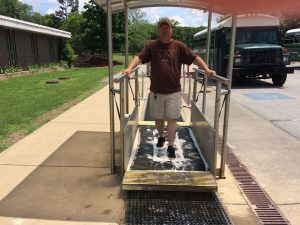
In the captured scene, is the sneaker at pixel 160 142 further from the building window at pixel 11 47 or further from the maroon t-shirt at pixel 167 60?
the building window at pixel 11 47

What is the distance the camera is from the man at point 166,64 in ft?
14.0

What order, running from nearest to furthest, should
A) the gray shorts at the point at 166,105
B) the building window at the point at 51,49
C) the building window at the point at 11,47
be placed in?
the gray shorts at the point at 166,105 < the building window at the point at 11,47 < the building window at the point at 51,49

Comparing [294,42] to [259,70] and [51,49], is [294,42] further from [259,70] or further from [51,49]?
[51,49]

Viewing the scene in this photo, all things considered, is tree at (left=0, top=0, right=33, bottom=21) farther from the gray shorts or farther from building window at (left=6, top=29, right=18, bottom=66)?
the gray shorts

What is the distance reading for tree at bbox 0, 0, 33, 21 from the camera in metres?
90.9

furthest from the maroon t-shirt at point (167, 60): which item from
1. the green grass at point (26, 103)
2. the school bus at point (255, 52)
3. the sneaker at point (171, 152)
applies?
the school bus at point (255, 52)

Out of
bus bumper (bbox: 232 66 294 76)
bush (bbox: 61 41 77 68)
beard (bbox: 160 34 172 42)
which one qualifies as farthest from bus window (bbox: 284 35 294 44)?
beard (bbox: 160 34 172 42)

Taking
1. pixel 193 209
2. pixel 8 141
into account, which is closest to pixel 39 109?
pixel 8 141

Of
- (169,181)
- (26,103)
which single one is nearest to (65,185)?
(169,181)

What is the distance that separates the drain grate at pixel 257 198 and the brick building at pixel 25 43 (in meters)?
16.2

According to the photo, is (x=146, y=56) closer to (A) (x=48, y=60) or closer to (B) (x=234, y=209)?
(B) (x=234, y=209)

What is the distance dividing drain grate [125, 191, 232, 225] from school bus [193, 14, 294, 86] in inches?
416

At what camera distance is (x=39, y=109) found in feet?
29.1

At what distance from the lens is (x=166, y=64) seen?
430 centimetres
